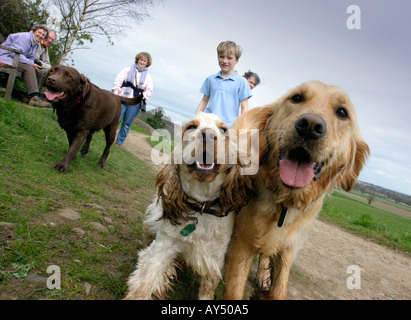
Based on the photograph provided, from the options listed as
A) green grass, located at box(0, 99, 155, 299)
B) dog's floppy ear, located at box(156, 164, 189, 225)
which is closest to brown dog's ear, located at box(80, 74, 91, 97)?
green grass, located at box(0, 99, 155, 299)

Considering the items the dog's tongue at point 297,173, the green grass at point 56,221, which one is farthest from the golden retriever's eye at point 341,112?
the green grass at point 56,221

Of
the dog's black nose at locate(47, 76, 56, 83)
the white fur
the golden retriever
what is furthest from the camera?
the dog's black nose at locate(47, 76, 56, 83)

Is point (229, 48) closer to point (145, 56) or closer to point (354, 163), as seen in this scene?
point (354, 163)

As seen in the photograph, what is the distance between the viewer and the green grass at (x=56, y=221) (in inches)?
73.4

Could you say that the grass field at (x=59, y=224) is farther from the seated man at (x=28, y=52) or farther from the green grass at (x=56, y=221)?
the seated man at (x=28, y=52)

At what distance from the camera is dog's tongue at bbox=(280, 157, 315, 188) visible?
1.99 metres

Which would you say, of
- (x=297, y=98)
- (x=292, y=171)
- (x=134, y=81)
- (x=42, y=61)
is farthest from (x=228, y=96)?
(x=42, y=61)

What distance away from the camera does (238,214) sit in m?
2.55

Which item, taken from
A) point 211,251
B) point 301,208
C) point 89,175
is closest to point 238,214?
point 211,251

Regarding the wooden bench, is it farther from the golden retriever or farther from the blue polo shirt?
the golden retriever

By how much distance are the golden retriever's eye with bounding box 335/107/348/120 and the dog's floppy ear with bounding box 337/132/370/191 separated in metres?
0.28

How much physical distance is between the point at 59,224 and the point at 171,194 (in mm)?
1080

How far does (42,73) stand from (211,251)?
7.75m

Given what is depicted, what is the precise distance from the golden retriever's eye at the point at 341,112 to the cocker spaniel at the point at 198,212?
90 cm
